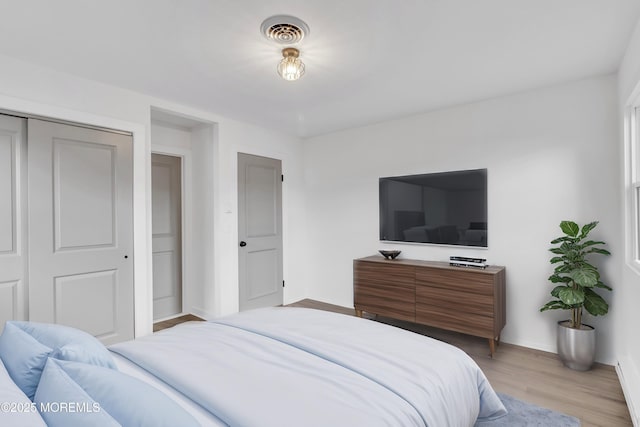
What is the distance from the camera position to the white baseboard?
6.33ft

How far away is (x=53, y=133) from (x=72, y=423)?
2.62 meters

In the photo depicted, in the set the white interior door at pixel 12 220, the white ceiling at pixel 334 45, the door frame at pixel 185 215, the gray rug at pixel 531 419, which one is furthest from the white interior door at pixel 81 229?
the gray rug at pixel 531 419

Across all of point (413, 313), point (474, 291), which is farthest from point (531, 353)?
point (413, 313)

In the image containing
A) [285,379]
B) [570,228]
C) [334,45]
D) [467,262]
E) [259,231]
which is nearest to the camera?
[285,379]

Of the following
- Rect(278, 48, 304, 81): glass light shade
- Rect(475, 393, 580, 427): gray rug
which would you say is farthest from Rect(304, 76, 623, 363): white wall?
Rect(278, 48, 304, 81): glass light shade

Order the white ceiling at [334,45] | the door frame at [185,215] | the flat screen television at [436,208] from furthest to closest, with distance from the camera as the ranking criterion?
the door frame at [185,215] → the flat screen television at [436,208] → the white ceiling at [334,45]

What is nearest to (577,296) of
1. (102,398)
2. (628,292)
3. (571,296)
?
(571,296)

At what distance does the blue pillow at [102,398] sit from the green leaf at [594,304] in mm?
2974

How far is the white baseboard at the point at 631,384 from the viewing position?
6.33 feet

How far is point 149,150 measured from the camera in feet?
10.6

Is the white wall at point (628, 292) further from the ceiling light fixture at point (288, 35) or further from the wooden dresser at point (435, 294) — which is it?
the ceiling light fixture at point (288, 35)

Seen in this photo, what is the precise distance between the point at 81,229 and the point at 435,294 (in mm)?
3235

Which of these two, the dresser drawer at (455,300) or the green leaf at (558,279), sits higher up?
the green leaf at (558,279)

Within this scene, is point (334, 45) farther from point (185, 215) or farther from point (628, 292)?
point (185, 215)
